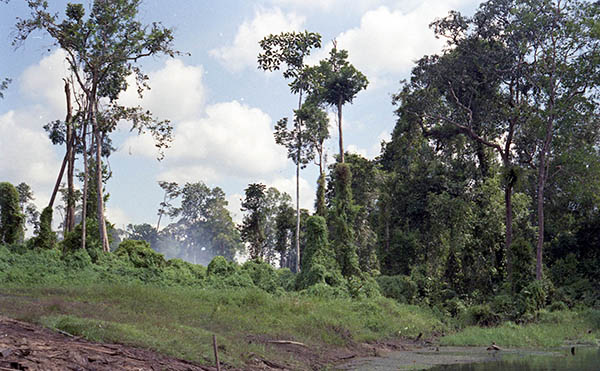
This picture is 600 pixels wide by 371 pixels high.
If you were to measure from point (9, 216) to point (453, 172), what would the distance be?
30502 millimetres

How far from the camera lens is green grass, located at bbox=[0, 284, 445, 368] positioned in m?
12.2

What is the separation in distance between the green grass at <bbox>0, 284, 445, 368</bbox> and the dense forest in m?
4.57

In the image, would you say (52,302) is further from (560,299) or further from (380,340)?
(560,299)

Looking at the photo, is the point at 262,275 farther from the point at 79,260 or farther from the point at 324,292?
the point at 79,260

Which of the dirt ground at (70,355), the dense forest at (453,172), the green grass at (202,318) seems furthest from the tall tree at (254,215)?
the dirt ground at (70,355)

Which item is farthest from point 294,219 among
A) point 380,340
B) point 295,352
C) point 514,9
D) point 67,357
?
point 67,357

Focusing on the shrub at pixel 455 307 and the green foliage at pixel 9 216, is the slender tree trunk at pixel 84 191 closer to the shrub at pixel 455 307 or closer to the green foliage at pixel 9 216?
the green foliage at pixel 9 216

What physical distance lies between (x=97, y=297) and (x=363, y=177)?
108 ft

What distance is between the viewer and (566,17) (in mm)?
30500

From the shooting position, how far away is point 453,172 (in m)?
38.6

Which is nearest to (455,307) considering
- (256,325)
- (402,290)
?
(402,290)

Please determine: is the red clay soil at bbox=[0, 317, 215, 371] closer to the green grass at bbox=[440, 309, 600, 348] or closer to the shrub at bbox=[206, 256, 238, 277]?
the green grass at bbox=[440, 309, 600, 348]

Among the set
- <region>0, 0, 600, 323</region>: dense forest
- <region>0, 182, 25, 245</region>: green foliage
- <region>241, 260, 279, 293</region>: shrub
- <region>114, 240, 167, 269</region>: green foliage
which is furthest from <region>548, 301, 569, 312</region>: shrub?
<region>0, 182, 25, 245</region>: green foliage

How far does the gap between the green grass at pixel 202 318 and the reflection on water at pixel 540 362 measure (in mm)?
4437
